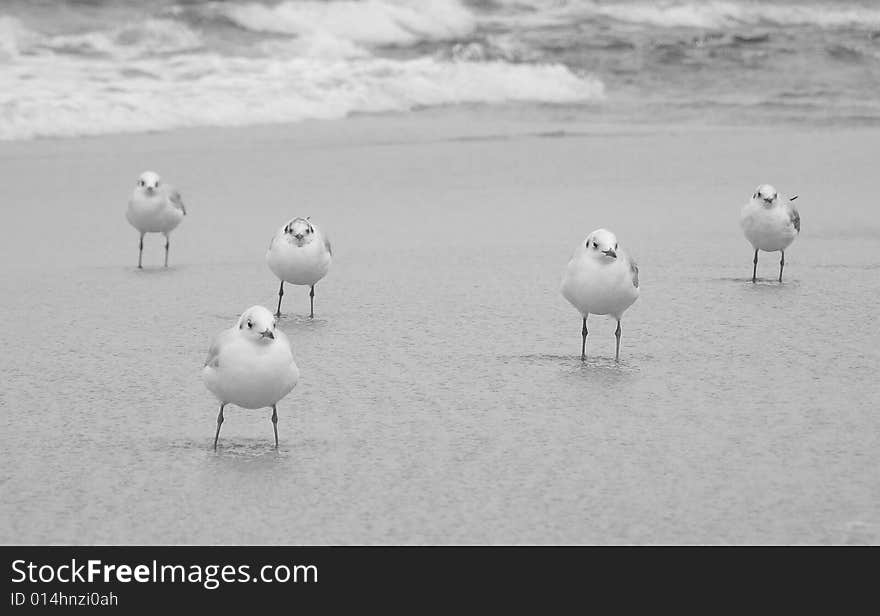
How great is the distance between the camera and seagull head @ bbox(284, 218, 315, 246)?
7461 millimetres

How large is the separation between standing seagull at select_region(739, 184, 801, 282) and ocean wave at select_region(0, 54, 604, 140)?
27.1 feet

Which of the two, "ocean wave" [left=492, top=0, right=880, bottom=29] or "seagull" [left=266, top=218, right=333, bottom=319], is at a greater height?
"ocean wave" [left=492, top=0, right=880, bottom=29]

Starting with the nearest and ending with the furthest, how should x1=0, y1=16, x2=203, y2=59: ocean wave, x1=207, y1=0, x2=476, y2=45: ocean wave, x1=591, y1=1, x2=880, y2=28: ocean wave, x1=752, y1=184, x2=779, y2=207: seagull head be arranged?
x1=752, y1=184, x2=779, y2=207: seagull head
x1=0, y1=16, x2=203, y2=59: ocean wave
x1=207, y1=0, x2=476, y2=45: ocean wave
x1=591, y1=1, x2=880, y2=28: ocean wave

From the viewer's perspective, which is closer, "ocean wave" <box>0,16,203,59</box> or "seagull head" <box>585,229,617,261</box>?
"seagull head" <box>585,229,617,261</box>

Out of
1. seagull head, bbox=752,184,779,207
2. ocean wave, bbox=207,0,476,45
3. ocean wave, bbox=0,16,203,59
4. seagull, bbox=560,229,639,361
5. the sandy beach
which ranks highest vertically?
ocean wave, bbox=207,0,476,45

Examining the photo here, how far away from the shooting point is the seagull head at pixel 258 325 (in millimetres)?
4984

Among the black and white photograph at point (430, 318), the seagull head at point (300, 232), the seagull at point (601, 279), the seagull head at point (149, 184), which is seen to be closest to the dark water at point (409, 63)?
the black and white photograph at point (430, 318)

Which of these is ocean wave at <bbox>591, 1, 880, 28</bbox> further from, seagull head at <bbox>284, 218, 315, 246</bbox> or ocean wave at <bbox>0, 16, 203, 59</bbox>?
seagull head at <bbox>284, 218, 315, 246</bbox>

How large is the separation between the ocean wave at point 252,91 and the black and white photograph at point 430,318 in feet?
0.25

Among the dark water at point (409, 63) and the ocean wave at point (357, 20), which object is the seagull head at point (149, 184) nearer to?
the dark water at point (409, 63)

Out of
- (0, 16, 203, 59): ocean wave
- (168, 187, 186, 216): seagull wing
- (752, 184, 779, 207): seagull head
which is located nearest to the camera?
(752, 184, 779, 207): seagull head

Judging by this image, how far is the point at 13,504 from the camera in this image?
4434mm

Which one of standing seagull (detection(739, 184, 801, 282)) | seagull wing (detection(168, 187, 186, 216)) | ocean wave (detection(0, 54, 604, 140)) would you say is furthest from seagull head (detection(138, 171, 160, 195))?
ocean wave (detection(0, 54, 604, 140))

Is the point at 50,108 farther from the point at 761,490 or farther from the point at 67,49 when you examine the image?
the point at 761,490
